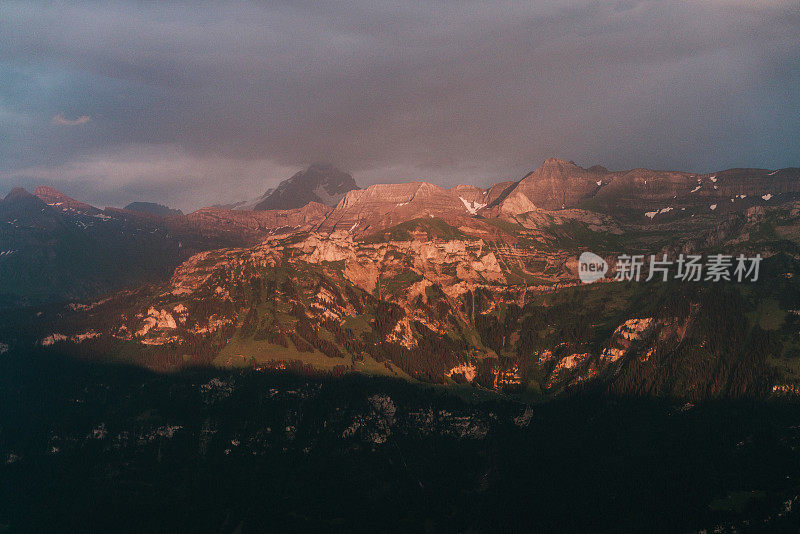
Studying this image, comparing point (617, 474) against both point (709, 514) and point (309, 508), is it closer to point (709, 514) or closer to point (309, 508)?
point (709, 514)

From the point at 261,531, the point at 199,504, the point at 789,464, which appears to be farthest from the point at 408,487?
the point at 789,464

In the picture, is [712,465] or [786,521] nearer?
[786,521]

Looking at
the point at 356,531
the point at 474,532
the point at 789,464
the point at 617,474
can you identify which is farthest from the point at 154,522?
the point at 789,464

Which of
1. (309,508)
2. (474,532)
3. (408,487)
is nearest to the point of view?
(474,532)

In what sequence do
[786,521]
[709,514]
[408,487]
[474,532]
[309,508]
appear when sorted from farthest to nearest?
[408,487], [309,508], [474,532], [709,514], [786,521]

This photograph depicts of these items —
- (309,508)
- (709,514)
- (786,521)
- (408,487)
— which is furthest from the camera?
(408,487)

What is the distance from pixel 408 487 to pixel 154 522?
8867 cm

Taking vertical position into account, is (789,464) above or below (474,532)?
above

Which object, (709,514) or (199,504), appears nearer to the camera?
(709,514)

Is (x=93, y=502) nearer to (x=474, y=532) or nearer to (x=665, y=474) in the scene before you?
(x=474, y=532)

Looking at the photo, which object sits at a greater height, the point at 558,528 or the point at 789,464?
the point at 789,464

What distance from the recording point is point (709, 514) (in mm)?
162500

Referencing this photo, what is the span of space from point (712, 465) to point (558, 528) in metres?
63.0

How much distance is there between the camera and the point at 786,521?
150m
